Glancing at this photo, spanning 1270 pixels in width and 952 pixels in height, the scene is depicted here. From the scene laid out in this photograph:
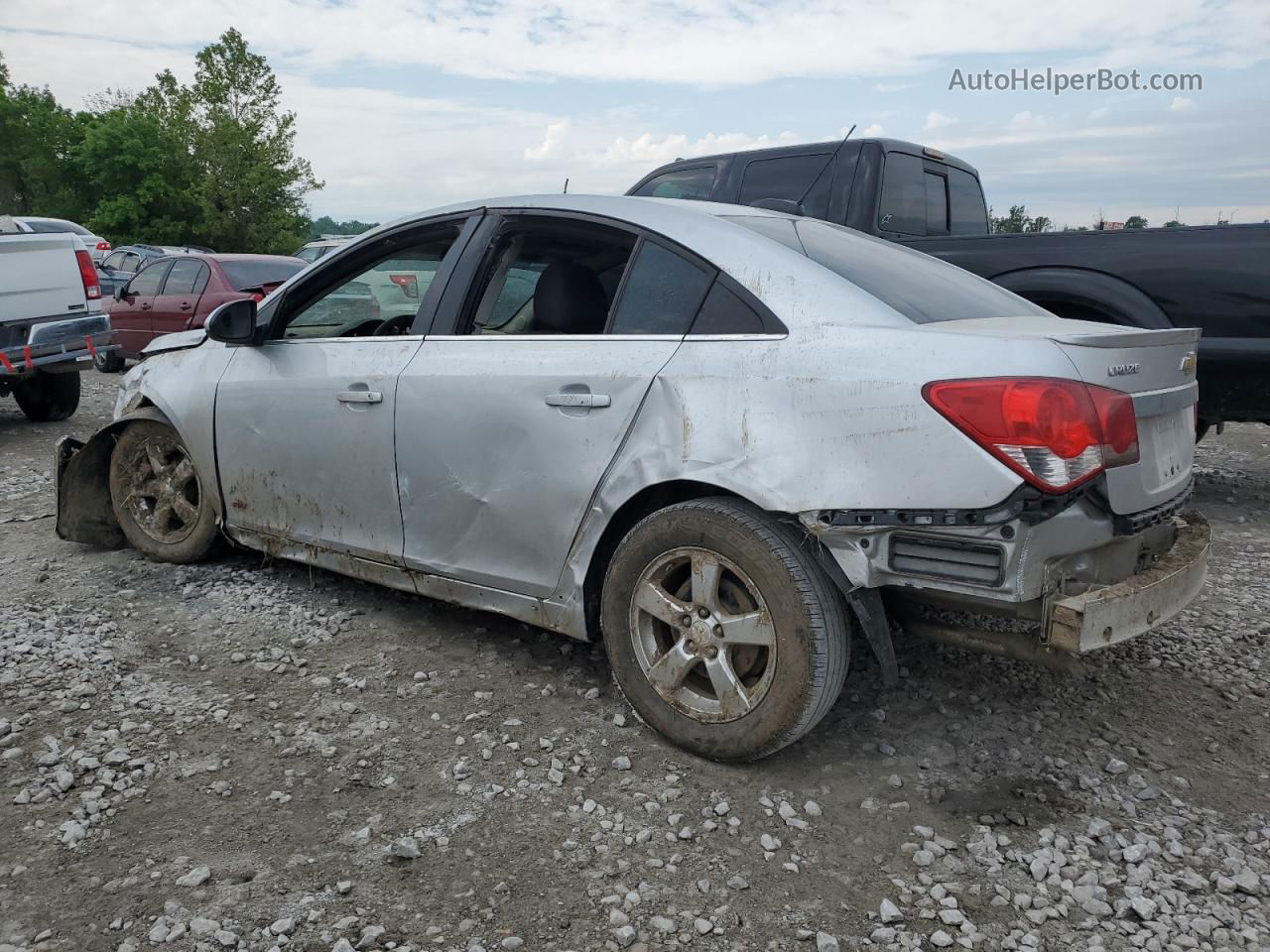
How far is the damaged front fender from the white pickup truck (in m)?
3.74

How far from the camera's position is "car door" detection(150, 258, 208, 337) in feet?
38.6

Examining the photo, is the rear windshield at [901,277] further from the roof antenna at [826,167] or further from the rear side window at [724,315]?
the roof antenna at [826,167]

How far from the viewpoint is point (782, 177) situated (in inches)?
278

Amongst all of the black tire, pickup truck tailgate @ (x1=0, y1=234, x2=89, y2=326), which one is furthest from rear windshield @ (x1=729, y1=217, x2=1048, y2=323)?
the black tire

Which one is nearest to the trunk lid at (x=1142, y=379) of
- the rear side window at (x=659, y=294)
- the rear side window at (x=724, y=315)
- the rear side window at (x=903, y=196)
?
the rear side window at (x=724, y=315)

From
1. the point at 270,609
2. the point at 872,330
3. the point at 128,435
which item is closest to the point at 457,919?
the point at 872,330

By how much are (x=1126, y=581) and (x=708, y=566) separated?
110cm

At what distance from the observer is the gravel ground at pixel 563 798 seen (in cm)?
231

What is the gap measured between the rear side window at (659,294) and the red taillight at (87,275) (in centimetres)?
702

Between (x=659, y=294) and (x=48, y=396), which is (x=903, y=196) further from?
(x=48, y=396)

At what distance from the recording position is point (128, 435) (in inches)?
189

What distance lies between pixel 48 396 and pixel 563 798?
27.8ft

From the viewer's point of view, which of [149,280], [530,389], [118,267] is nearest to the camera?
[530,389]

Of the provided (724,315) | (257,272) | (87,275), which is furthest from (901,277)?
(257,272)
